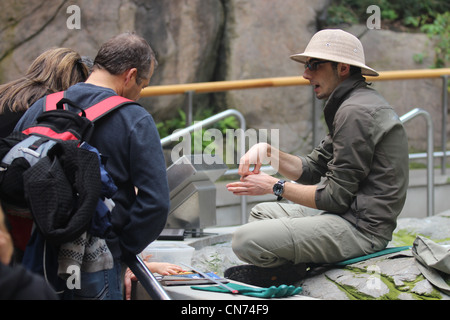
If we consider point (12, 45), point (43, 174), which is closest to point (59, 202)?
point (43, 174)

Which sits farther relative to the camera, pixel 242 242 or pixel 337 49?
pixel 337 49

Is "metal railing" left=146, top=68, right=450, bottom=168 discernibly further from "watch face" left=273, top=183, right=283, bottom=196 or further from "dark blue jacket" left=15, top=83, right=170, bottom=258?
"dark blue jacket" left=15, top=83, right=170, bottom=258

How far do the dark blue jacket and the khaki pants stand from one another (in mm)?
695

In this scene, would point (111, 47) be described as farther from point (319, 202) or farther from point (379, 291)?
point (379, 291)

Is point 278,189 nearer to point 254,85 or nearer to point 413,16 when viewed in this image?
point 254,85

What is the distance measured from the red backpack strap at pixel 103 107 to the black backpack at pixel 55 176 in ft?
0.32

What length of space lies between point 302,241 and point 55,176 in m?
1.34

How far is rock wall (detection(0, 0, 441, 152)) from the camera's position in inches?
305

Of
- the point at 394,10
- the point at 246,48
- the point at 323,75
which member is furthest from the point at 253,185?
the point at 394,10

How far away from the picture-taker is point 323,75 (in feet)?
10.4

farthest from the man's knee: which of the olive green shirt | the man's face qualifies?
the man's face

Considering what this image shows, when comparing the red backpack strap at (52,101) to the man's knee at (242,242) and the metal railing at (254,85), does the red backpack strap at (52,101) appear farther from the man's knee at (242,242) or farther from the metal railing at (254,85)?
the metal railing at (254,85)

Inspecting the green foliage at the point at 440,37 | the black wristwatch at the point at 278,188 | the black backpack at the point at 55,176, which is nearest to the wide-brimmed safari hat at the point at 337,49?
the black wristwatch at the point at 278,188

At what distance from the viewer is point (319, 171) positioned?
3.50 m
